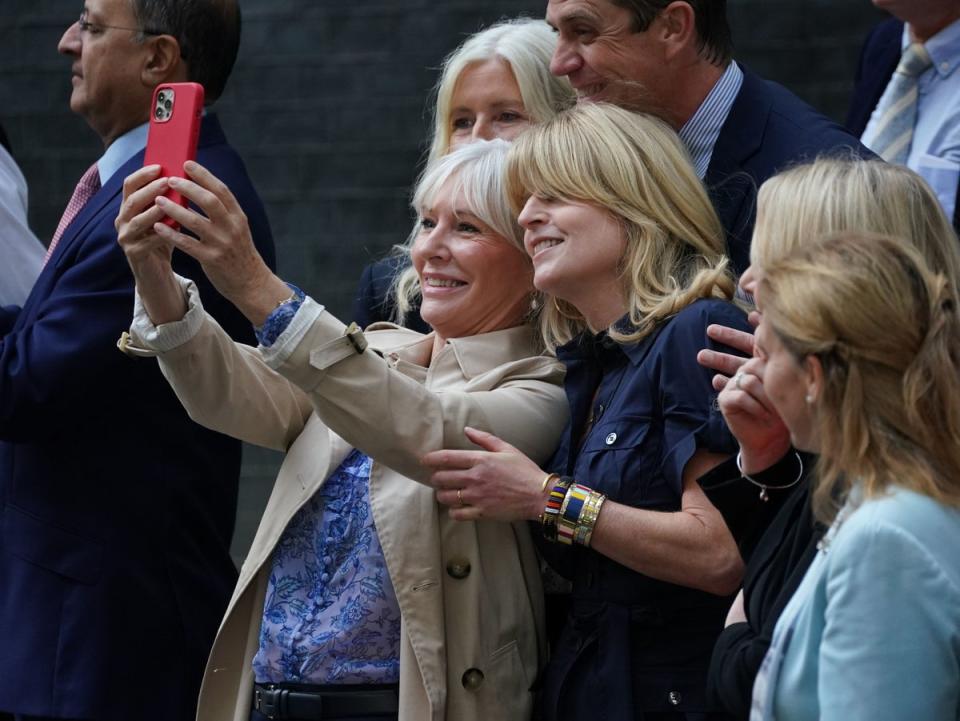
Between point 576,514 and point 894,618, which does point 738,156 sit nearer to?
point 576,514

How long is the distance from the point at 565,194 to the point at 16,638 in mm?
1586

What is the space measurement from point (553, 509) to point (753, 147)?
97 cm

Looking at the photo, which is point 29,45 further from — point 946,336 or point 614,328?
point 946,336

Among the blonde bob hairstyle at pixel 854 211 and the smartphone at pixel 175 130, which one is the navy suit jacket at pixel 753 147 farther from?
the smartphone at pixel 175 130

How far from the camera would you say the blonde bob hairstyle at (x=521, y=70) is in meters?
3.78

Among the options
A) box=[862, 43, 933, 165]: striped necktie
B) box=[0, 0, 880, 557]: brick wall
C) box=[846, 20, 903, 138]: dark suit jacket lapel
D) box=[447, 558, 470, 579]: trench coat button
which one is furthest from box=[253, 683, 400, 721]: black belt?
box=[0, 0, 880, 557]: brick wall

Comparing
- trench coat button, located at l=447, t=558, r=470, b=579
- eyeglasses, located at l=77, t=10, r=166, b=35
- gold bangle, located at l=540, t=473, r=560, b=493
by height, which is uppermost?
eyeglasses, located at l=77, t=10, r=166, b=35

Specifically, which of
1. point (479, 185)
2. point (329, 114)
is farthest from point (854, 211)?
point (329, 114)

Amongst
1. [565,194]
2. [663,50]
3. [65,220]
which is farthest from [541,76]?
[65,220]

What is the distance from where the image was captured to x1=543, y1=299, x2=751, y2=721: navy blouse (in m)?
2.69

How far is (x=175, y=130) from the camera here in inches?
117

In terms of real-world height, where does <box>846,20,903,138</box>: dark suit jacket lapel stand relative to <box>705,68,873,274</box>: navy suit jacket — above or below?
above

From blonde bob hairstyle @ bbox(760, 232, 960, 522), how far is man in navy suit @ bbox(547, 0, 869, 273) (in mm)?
1189

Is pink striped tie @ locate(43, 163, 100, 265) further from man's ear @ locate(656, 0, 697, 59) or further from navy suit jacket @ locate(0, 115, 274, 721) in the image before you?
man's ear @ locate(656, 0, 697, 59)
